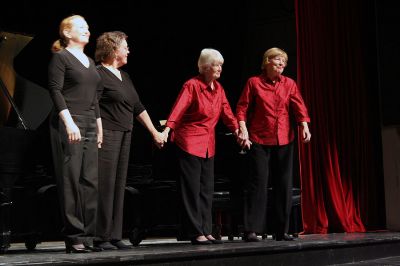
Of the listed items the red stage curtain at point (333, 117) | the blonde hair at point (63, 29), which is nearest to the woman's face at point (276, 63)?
the blonde hair at point (63, 29)

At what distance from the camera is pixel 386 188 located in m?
6.21

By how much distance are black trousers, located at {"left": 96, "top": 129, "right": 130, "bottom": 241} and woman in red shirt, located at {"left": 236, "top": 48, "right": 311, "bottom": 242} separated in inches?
37.1

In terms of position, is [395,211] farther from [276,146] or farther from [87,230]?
[87,230]

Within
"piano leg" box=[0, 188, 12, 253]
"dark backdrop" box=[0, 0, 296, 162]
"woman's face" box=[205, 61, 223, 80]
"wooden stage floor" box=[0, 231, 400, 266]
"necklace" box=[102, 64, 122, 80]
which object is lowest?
"wooden stage floor" box=[0, 231, 400, 266]

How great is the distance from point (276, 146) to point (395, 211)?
2213mm

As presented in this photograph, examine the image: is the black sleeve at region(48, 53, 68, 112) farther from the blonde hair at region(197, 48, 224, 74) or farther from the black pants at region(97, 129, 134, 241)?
the blonde hair at region(197, 48, 224, 74)

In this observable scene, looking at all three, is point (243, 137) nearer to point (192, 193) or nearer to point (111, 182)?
point (192, 193)

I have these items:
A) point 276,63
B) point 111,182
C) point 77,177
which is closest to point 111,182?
point 111,182

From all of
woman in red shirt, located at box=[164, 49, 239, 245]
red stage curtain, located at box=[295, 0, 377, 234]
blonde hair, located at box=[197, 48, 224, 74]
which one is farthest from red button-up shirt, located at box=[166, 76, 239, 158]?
red stage curtain, located at box=[295, 0, 377, 234]

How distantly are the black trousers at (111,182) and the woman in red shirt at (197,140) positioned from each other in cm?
43

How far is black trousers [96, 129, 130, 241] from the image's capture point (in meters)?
3.72

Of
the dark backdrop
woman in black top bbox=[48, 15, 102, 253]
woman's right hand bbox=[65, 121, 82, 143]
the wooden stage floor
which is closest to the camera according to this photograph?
the wooden stage floor

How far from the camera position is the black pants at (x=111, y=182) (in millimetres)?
3717

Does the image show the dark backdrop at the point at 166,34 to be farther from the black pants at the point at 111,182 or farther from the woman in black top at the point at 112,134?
the black pants at the point at 111,182
